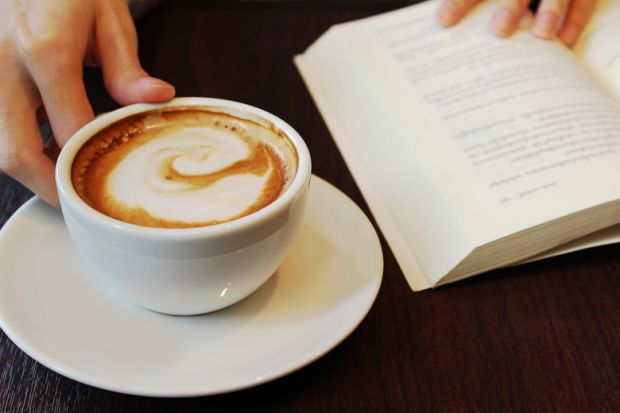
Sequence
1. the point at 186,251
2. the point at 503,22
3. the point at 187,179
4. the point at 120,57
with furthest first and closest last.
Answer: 1. the point at 503,22
2. the point at 120,57
3. the point at 187,179
4. the point at 186,251

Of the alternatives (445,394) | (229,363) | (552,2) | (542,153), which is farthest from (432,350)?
(552,2)

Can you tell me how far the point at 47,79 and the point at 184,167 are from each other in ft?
0.63

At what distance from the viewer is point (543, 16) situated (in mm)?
907

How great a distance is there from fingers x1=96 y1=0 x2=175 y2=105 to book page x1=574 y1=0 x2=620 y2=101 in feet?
2.02

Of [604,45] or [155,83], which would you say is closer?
[155,83]

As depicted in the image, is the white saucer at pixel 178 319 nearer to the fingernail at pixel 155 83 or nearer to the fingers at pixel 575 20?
the fingernail at pixel 155 83

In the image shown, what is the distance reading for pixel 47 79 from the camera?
62 centimetres

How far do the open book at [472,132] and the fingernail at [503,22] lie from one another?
0.05ft

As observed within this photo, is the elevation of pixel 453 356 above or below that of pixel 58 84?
below

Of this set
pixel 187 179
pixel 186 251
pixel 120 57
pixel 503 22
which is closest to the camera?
pixel 186 251

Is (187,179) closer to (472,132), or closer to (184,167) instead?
(184,167)

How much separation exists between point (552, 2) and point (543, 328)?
58cm

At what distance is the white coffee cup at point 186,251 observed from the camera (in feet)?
1.47

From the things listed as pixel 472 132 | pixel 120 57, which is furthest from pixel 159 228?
pixel 472 132
